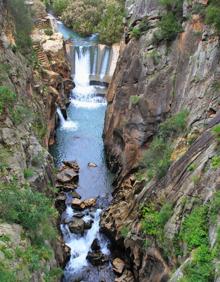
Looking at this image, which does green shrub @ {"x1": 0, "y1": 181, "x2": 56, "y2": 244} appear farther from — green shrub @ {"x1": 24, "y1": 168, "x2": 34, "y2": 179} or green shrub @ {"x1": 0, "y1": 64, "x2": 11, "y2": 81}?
green shrub @ {"x1": 0, "y1": 64, "x2": 11, "y2": 81}

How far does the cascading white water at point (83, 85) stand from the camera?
43.6m

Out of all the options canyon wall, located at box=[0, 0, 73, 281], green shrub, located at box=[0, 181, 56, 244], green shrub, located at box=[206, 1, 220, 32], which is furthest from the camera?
green shrub, located at box=[206, 1, 220, 32]

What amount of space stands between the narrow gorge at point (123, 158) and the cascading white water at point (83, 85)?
33 cm

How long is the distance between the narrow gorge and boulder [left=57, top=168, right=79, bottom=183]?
0.08 meters

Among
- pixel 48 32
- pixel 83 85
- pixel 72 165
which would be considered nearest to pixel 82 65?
pixel 83 85

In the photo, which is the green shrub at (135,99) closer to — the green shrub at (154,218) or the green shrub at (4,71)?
the green shrub at (4,71)

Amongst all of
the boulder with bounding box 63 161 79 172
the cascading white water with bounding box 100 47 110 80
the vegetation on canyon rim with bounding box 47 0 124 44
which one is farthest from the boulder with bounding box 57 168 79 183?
the vegetation on canyon rim with bounding box 47 0 124 44

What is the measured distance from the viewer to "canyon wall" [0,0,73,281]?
15.1 meters

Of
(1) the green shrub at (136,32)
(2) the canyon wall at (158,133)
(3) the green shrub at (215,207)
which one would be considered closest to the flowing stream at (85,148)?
(2) the canyon wall at (158,133)

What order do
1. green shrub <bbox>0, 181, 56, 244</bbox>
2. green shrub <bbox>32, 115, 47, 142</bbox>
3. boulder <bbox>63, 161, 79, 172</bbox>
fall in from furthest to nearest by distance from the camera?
Answer: boulder <bbox>63, 161, 79, 172</bbox> < green shrub <bbox>32, 115, 47, 142</bbox> < green shrub <bbox>0, 181, 56, 244</bbox>

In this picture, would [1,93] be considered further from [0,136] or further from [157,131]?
[157,131]

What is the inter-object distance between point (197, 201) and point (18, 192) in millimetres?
6789

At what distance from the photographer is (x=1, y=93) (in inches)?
846

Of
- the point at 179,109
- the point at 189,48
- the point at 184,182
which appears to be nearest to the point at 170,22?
the point at 189,48
